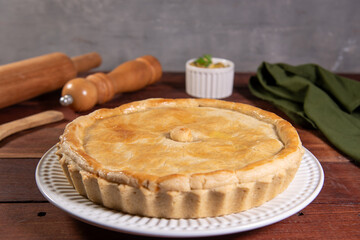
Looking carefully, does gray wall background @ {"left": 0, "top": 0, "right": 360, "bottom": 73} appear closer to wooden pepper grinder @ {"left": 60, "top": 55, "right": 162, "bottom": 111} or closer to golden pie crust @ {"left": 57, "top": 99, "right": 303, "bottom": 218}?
wooden pepper grinder @ {"left": 60, "top": 55, "right": 162, "bottom": 111}

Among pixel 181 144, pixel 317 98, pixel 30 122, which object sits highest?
pixel 181 144

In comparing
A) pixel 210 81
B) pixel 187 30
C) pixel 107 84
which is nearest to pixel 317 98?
pixel 210 81

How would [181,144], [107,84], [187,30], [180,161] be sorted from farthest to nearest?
[187,30]
[107,84]
[181,144]
[180,161]

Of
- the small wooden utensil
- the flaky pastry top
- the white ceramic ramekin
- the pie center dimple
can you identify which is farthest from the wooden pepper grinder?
the pie center dimple

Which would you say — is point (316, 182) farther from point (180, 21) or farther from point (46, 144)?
point (180, 21)

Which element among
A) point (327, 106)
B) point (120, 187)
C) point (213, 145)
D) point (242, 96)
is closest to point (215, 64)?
point (242, 96)

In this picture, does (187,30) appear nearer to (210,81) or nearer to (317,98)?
(210,81)

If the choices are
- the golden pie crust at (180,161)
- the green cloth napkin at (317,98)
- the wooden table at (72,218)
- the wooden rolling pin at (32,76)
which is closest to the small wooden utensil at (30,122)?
the wooden table at (72,218)
